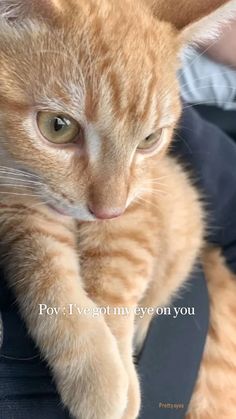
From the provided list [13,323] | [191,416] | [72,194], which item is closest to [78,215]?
[72,194]

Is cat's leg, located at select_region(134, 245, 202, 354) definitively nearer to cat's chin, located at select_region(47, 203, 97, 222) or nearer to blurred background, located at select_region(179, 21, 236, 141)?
cat's chin, located at select_region(47, 203, 97, 222)

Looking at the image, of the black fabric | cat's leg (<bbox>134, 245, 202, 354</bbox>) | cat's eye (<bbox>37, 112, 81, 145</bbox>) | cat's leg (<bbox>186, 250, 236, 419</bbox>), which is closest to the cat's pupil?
cat's eye (<bbox>37, 112, 81, 145</bbox>)

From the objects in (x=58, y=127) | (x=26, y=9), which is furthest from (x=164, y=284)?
(x=26, y=9)

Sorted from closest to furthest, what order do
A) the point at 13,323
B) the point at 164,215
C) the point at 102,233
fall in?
the point at 13,323
the point at 102,233
the point at 164,215

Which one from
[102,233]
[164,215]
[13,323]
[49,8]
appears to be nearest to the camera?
[49,8]

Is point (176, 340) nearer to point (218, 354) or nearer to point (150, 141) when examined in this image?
point (218, 354)

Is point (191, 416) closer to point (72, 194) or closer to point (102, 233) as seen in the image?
point (102, 233)
